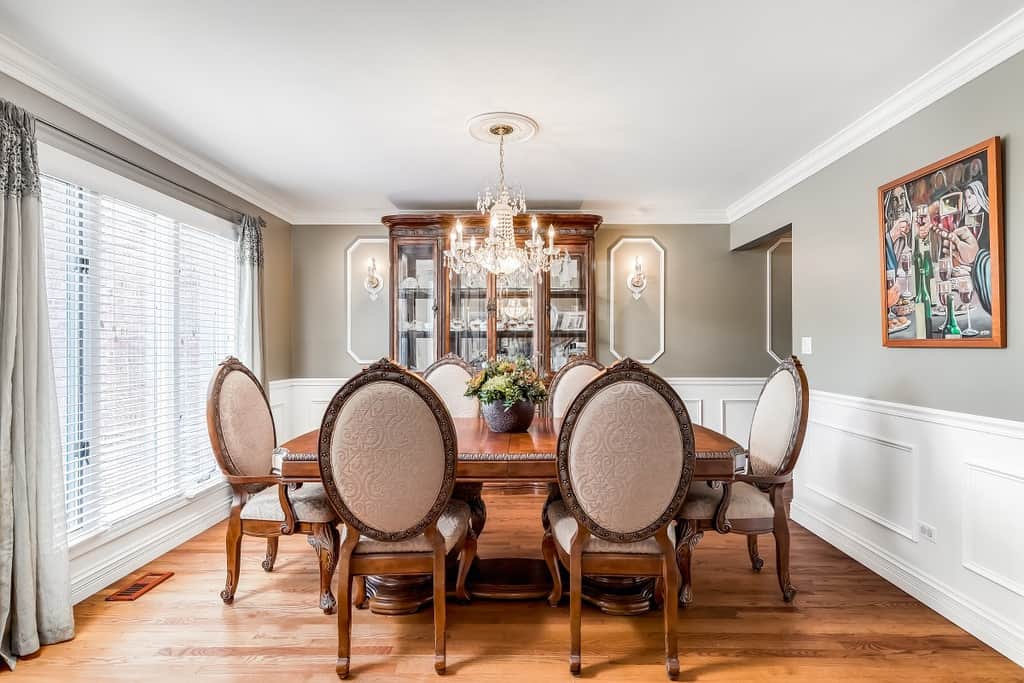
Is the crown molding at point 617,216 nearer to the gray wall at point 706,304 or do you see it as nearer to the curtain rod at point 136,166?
the gray wall at point 706,304

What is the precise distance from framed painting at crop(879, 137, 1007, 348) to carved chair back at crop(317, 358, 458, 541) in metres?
2.11

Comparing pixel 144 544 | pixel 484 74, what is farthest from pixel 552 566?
pixel 144 544

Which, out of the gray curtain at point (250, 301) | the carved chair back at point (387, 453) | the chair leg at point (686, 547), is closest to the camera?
the carved chair back at point (387, 453)

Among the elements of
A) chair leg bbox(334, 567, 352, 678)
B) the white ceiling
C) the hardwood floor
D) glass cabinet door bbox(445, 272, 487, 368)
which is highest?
the white ceiling

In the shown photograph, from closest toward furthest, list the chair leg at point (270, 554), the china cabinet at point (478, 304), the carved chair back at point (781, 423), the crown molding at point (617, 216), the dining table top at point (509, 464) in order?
the dining table top at point (509, 464) → the carved chair back at point (781, 423) → the chair leg at point (270, 554) → the china cabinet at point (478, 304) → the crown molding at point (617, 216)

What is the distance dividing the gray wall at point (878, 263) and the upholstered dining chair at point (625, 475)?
1332 mm

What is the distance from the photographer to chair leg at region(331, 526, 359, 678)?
6.05 feet

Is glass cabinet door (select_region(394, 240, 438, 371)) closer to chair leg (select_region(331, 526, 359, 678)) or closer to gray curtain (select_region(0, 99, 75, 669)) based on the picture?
gray curtain (select_region(0, 99, 75, 669))

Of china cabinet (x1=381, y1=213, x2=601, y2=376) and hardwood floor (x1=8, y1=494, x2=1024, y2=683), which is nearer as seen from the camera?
hardwood floor (x1=8, y1=494, x2=1024, y2=683)

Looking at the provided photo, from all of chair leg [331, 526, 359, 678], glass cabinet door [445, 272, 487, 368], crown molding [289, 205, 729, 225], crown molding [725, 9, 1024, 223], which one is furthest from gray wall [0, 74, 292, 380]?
crown molding [725, 9, 1024, 223]

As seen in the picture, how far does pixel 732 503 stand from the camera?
7.52 ft

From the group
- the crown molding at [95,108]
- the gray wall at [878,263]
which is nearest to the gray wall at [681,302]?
the gray wall at [878,263]

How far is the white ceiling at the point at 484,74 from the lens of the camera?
71.9 inches

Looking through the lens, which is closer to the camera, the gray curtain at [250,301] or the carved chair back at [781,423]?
the carved chair back at [781,423]
